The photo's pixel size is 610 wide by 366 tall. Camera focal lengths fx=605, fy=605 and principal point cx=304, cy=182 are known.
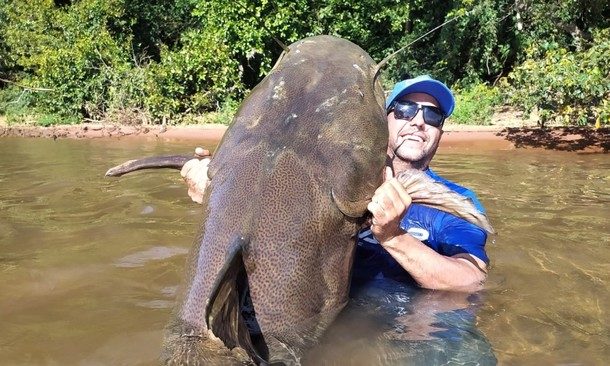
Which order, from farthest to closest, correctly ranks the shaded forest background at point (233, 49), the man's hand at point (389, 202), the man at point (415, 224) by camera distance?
1. the shaded forest background at point (233, 49)
2. the man at point (415, 224)
3. the man's hand at point (389, 202)

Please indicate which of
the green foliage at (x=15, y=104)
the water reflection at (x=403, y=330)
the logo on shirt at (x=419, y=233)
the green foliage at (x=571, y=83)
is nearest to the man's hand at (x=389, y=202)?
the water reflection at (x=403, y=330)

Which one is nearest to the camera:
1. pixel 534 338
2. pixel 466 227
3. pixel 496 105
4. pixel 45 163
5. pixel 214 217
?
pixel 214 217

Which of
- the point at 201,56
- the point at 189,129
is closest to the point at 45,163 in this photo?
the point at 189,129

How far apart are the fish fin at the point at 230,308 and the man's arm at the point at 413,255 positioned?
1.62ft

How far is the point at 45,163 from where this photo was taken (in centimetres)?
786

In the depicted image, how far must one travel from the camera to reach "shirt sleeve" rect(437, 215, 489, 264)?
2756mm

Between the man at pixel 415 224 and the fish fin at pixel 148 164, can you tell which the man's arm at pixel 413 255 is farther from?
the fish fin at pixel 148 164

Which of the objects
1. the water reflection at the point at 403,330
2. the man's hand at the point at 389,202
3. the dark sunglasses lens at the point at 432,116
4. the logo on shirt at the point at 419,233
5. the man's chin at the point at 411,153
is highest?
the dark sunglasses lens at the point at 432,116

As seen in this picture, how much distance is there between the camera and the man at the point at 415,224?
6.67 feet

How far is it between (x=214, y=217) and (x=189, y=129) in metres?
9.58

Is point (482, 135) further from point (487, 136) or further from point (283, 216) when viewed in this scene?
point (283, 216)

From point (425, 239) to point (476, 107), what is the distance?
363 inches

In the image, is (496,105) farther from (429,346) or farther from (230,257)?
(230,257)

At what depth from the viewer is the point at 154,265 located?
12.0 ft
